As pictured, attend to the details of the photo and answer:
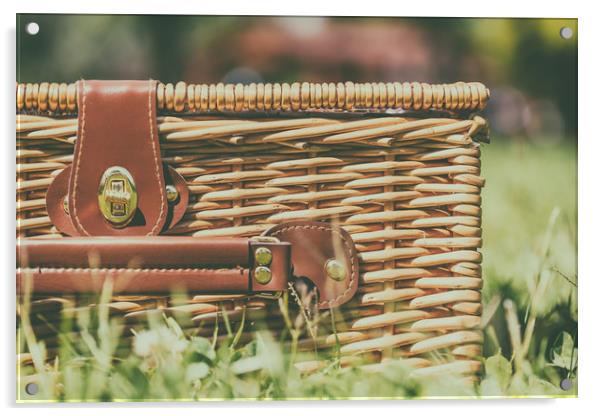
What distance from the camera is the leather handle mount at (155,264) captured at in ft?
3.65

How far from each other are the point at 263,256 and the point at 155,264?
0.53ft

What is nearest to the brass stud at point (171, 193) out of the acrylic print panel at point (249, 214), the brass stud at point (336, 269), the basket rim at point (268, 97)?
the acrylic print panel at point (249, 214)

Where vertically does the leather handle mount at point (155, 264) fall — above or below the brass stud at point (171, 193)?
below

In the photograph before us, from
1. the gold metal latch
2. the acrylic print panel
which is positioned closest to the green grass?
the acrylic print panel

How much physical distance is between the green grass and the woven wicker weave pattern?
0.19 m

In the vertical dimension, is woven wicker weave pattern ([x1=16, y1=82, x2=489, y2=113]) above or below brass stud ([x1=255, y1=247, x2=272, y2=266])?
above

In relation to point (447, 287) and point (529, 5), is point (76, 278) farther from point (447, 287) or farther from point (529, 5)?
point (529, 5)

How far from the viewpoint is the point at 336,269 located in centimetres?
115

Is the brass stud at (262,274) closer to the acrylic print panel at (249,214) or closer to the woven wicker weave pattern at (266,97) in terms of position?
the acrylic print panel at (249,214)

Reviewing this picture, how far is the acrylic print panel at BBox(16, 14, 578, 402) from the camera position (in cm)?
114

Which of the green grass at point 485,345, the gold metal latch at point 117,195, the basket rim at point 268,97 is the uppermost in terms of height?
the basket rim at point 268,97

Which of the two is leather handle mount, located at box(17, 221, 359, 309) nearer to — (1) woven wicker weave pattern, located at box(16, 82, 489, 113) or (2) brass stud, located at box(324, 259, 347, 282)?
(2) brass stud, located at box(324, 259, 347, 282)

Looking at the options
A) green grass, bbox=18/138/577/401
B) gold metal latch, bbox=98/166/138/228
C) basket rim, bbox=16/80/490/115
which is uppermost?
basket rim, bbox=16/80/490/115

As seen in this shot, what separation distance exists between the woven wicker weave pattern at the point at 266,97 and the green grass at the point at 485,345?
0.63ft
